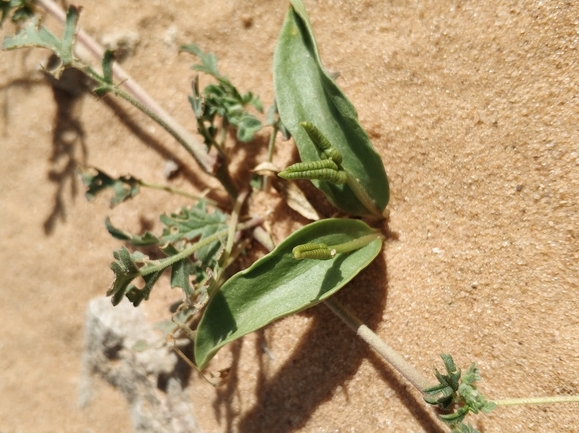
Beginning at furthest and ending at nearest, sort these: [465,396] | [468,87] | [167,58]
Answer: [167,58]
[468,87]
[465,396]

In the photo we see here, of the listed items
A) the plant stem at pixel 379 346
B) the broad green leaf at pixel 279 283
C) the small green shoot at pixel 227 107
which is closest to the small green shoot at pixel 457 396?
the plant stem at pixel 379 346

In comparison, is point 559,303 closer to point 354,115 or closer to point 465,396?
point 465,396

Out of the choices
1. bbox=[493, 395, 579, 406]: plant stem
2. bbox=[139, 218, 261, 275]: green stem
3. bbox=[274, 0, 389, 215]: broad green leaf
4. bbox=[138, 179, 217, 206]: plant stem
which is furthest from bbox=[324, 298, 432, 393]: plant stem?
bbox=[138, 179, 217, 206]: plant stem

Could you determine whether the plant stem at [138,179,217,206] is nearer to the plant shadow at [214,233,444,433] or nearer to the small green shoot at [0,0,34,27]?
the plant shadow at [214,233,444,433]

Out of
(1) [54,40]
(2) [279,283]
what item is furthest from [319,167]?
(1) [54,40]

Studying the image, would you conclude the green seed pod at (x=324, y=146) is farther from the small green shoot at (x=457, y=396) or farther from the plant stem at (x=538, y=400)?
the plant stem at (x=538, y=400)

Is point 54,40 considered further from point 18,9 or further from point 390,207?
point 390,207

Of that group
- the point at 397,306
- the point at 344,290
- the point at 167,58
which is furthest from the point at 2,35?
the point at 397,306

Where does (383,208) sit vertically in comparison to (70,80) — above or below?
Result: below
